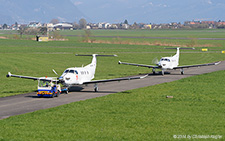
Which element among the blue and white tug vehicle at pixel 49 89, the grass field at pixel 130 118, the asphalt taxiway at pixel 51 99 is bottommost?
the asphalt taxiway at pixel 51 99

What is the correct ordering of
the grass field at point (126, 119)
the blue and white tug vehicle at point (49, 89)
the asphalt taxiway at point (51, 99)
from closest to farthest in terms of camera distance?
the grass field at point (126, 119)
the asphalt taxiway at point (51, 99)
the blue and white tug vehicle at point (49, 89)

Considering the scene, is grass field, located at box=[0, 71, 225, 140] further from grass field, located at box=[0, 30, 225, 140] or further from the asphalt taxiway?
the asphalt taxiway

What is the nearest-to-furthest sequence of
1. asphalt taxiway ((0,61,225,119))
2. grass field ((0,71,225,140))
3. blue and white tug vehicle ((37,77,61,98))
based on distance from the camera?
grass field ((0,71,225,140))
asphalt taxiway ((0,61,225,119))
blue and white tug vehicle ((37,77,61,98))

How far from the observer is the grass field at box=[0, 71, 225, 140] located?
22.7 m

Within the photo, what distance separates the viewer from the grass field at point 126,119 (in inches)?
894

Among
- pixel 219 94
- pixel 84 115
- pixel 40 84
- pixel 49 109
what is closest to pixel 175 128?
pixel 84 115

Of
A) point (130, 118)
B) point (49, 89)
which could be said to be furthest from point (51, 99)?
point (130, 118)

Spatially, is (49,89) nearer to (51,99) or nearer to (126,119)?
(51,99)

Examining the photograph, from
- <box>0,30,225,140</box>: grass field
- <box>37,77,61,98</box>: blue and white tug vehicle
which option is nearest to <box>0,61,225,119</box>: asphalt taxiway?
<box>37,77,61,98</box>: blue and white tug vehicle

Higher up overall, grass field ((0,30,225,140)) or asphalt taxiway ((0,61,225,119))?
grass field ((0,30,225,140))

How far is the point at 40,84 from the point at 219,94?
1709 cm

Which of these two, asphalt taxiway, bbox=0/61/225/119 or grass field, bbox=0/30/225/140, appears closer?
grass field, bbox=0/30/225/140

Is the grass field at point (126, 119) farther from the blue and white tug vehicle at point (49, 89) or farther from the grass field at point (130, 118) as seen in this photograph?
the blue and white tug vehicle at point (49, 89)

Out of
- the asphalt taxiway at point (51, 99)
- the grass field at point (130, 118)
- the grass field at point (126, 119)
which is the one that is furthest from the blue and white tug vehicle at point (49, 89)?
the grass field at point (126, 119)
